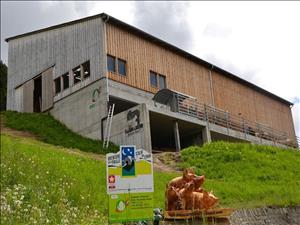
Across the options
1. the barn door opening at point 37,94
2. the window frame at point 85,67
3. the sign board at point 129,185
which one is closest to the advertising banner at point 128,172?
the sign board at point 129,185

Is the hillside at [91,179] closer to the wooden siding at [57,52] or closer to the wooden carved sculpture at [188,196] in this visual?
the wooden carved sculpture at [188,196]

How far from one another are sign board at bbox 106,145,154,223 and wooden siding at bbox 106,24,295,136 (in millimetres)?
18690

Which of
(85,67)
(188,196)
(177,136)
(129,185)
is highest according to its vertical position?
(85,67)

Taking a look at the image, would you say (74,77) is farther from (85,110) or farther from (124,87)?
(124,87)

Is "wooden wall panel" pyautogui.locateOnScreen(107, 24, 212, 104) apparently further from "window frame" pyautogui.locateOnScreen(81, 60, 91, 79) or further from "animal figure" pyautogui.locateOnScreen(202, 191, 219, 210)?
"animal figure" pyautogui.locateOnScreen(202, 191, 219, 210)

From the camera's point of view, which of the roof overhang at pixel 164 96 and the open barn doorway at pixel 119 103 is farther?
the roof overhang at pixel 164 96

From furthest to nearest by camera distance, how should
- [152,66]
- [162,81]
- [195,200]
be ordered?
[162,81] → [152,66] → [195,200]

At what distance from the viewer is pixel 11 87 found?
113ft

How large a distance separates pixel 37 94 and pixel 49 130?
6.42 meters

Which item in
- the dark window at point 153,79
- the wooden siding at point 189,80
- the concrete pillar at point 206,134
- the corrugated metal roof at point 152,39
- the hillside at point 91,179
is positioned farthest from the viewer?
the dark window at point 153,79

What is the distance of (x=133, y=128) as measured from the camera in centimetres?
2423

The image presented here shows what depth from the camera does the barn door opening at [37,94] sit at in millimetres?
32469

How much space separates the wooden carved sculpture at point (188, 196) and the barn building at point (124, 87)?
523 inches

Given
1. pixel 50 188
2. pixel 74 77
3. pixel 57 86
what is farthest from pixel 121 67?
pixel 50 188
